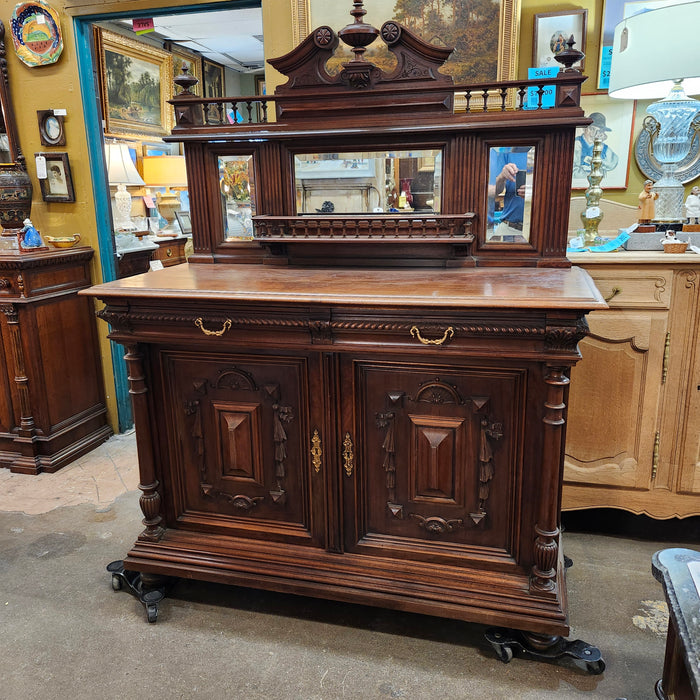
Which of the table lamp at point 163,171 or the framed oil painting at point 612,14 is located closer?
the framed oil painting at point 612,14

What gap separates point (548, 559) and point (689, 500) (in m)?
0.86

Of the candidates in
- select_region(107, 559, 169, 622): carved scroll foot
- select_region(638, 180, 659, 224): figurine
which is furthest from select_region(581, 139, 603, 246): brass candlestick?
select_region(107, 559, 169, 622): carved scroll foot

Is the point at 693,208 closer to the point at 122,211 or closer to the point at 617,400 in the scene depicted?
the point at 617,400

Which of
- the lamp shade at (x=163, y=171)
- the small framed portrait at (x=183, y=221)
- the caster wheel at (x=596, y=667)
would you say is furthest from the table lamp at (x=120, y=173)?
the caster wheel at (x=596, y=667)

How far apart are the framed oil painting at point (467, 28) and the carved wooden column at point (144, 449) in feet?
5.28

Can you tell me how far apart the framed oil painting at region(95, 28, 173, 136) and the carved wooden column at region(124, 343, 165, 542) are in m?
3.09

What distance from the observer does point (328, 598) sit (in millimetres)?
1912

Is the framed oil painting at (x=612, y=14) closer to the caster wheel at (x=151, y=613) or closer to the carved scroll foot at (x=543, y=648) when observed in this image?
the carved scroll foot at (x=543, y=648)

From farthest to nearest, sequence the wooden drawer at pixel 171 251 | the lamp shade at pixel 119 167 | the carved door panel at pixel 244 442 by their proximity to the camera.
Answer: the wooden drawer at pixel 171 251 < the lamp shade at pixel 119 167 < the carved door panel at pixel 244 442

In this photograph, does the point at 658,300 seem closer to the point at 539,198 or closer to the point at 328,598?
the point at 539,198

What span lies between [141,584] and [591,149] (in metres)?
2.51

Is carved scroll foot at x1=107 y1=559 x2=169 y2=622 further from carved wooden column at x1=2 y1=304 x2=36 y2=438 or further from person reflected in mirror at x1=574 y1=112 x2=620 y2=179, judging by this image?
person reflected in mirror at x1=574 y1=112 x2=620 y2=179

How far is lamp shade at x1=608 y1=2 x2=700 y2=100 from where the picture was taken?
6.63 ft

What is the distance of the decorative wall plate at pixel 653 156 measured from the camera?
253cm
